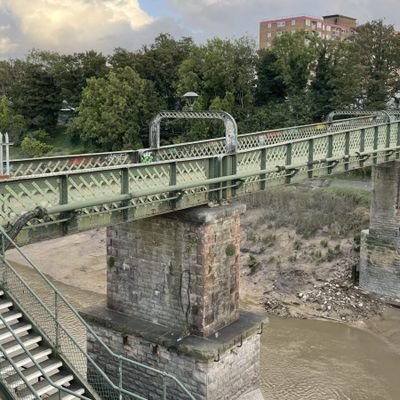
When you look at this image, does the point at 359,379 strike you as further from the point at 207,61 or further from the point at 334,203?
the point at 207,61

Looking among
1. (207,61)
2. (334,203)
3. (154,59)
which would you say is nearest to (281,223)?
(334,203)

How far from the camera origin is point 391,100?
35750mm

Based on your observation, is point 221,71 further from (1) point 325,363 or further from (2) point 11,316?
(2) point 11,316

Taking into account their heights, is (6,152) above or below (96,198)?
above

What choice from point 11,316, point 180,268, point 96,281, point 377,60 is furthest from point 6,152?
point 377,60

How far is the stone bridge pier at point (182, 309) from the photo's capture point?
11844 mm

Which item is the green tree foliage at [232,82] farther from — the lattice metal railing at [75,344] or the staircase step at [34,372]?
the staircase step at [34,372]

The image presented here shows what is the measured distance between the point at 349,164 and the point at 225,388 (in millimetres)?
8124

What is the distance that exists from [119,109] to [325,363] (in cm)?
3155

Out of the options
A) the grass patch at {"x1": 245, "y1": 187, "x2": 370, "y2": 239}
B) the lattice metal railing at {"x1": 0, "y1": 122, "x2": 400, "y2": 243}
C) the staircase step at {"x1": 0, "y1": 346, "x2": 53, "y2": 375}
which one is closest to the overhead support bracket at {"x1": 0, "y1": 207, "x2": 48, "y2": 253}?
the lattice metal railing at {"x1": 0, "y1": 122, "x2": 400, "y2": 243}

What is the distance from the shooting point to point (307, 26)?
84.7m

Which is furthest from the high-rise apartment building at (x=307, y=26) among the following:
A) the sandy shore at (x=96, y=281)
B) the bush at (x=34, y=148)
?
the sandy shore at (x=96, y=281)

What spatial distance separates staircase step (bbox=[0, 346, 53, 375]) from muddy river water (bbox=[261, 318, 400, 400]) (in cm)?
863

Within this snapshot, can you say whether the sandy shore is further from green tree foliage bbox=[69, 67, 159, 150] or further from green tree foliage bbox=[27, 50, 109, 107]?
green tree foliage bbox=[27, 50, 109, 107]
